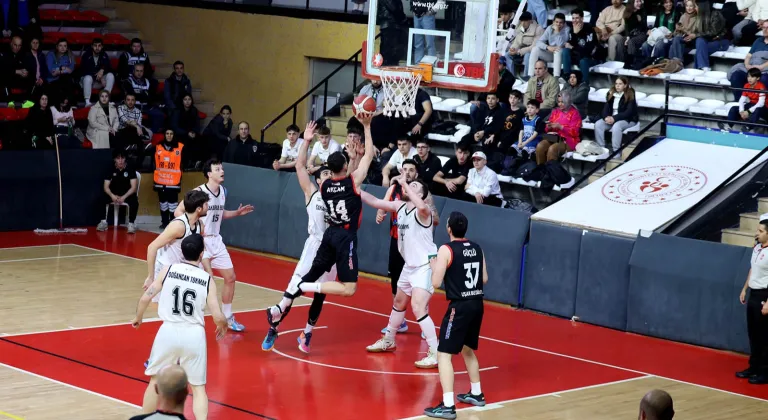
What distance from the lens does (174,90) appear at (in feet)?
81.7

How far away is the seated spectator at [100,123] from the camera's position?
23047 mm

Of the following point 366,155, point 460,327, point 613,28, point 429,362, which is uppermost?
point 613,28

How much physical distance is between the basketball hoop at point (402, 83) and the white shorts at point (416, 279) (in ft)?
16.2

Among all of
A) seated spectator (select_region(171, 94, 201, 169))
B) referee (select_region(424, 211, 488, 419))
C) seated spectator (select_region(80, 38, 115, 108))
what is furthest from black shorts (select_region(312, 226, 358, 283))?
seated spectator (select_region(80, 38, 115, 108))

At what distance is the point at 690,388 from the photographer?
1293 cm

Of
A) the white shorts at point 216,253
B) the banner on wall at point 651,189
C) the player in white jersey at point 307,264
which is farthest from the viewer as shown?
the banner on wall at point 651,189

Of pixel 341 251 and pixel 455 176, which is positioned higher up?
pixel 455 176

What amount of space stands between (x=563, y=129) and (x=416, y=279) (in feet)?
24.0

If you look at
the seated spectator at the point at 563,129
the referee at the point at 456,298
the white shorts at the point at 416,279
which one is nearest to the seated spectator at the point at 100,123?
the seated spectator at the point at 563,129

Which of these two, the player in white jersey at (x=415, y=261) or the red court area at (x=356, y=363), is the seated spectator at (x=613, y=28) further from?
the player in white jersey at (x=415, y=261)

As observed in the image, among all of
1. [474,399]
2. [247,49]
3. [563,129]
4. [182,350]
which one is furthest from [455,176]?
[182,350]

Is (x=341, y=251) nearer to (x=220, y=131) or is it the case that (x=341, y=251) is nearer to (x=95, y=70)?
(x=220, y=131)

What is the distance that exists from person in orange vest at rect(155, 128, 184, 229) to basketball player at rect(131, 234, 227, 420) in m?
12.6

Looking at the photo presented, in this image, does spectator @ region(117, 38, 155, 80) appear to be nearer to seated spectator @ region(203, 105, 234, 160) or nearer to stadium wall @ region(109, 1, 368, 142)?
stadium wall @ region(109, 1, 368, 142)
